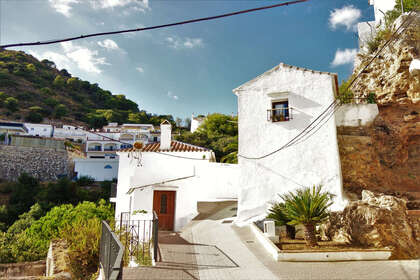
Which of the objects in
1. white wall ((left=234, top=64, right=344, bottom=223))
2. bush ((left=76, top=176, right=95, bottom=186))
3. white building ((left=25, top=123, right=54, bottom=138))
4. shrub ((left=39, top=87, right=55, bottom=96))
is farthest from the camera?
shrub ((left=39, top=87, right=55, bottom=96))

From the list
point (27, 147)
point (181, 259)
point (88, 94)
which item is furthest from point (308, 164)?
point (88, 94)

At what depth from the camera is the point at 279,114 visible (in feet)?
37.9

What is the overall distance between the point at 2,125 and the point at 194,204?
1746 inches

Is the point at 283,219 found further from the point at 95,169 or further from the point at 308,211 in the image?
the point at 95,169

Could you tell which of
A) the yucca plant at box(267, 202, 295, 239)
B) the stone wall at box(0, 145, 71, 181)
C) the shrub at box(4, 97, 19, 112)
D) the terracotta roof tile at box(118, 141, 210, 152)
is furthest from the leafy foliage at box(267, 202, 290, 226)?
the shrub at box(4, 97, 19, 112)

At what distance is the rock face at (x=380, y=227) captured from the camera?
677 centimetres

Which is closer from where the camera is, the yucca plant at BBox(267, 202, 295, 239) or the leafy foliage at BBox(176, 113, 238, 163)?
the yucca plant at BBox(267, 202, 295, 239)

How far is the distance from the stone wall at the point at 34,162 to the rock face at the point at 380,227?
42.6 m

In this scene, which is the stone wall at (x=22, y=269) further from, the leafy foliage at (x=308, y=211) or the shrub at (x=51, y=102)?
the shrub at (x=51, y=102)

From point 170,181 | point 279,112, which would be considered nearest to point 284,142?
point 279,112

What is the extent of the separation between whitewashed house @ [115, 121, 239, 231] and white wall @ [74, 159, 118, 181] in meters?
26.4

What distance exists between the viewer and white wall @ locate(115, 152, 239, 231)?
1300 centimetres

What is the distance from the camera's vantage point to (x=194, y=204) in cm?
1355

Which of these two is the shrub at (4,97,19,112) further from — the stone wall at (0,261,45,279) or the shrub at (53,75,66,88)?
the stone wall at (0,261,45,279)
